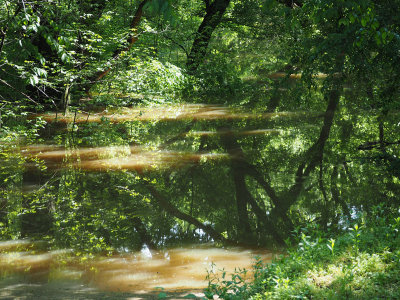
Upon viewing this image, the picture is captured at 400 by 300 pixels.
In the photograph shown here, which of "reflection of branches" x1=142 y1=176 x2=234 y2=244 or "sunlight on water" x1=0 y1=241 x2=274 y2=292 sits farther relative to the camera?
"reflection of branches" x1=142 y1=176 x2=234 y2=244

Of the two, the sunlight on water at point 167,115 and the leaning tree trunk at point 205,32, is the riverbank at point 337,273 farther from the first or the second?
the leaning tree trunk at point 205,32

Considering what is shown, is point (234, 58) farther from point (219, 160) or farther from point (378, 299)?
point (378, 299)

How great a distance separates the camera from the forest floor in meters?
4.17

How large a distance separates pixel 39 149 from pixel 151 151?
2858mm

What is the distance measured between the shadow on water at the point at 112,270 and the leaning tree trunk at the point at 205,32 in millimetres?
14847

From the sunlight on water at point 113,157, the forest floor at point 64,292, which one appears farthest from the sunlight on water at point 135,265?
the sunlight on water at point 113,157

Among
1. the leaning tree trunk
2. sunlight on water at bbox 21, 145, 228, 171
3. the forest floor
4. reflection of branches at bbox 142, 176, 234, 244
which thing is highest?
the leaning tree trunk

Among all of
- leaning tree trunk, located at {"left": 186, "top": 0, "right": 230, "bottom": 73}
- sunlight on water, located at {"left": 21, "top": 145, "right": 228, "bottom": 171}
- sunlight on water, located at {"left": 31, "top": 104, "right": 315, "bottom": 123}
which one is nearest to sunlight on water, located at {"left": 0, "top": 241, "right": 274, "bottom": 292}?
sunlight on water, located at {"left": 21, "top": 145, "right": 228, "bottom": 171}

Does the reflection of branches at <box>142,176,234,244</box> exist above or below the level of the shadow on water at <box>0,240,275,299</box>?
above

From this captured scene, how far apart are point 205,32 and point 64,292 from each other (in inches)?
721

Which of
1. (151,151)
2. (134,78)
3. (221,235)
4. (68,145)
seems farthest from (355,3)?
(134,78)

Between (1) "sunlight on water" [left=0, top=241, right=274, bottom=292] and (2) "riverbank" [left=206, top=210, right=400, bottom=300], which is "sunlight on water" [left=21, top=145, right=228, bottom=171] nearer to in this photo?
(1) "sunlight on water" [left=0, top=241, right=274, bottom=292]

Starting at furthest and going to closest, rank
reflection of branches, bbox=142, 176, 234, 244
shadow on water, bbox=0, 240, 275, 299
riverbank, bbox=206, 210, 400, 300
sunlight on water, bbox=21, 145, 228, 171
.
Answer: sunlight on water, bbox=21, 145, 228, 171 < reflection of branches, bbox=142, 176, 234, 244 < shadow on water, bbox=0, 240, 275, 299 < riverbank, bbox=206, 210, 400, 300

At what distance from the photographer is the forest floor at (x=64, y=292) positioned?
417cm
